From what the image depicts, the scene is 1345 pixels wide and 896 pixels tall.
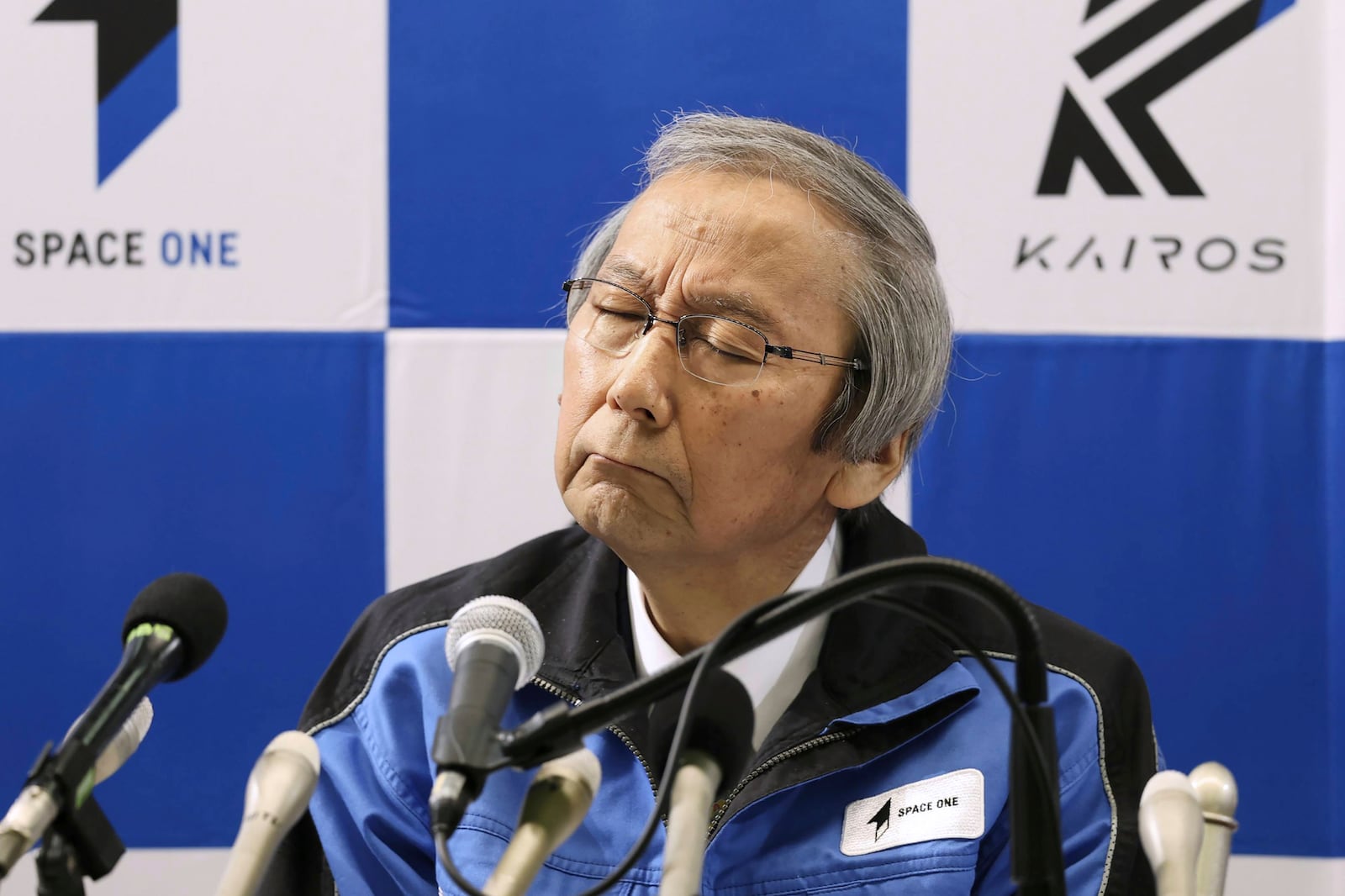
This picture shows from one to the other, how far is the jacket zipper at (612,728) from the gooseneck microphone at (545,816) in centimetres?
62

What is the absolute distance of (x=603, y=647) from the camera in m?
1.48

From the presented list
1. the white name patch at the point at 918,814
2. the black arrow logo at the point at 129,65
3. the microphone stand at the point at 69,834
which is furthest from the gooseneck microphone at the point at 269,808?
the black arrow logo at the point at 129,65

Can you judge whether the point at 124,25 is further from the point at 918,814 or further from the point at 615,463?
the point at 918,814

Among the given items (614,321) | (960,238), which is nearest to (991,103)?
(960,238)

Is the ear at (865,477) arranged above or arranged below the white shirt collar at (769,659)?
above

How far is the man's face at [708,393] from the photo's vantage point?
1414mm

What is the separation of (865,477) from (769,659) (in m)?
0.25

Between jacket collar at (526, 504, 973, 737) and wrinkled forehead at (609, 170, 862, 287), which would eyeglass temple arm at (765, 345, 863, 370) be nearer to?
wrinkled forehead at (609, 170, 862, 287)

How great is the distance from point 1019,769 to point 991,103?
5.00ft

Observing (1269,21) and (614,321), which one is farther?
(1269,21)

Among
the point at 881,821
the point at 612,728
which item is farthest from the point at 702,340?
the point at 881,821

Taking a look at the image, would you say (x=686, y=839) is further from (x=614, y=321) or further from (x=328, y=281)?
(x=328, y=281)

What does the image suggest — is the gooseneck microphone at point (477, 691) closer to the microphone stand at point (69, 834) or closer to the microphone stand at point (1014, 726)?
the microphone stand at point (1014, 726)

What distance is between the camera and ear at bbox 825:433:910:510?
157cm
